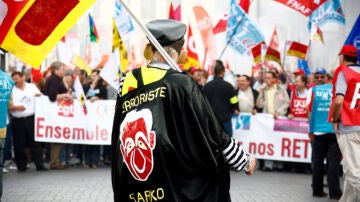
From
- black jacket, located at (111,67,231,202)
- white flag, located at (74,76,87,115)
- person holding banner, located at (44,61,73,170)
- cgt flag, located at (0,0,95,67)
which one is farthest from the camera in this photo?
person holding banner, located at (44,61,73,170)

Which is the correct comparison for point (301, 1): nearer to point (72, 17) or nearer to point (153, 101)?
point (72, 17)

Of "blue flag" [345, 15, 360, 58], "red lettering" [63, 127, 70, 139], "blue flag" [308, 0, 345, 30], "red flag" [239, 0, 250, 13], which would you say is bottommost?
"red lettering" [63, 127, 70, 139]

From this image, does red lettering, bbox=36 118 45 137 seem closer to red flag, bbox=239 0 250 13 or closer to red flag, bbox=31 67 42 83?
red flag, bbox=31 67 42 83

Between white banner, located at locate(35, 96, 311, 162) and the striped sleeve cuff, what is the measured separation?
9.80 m

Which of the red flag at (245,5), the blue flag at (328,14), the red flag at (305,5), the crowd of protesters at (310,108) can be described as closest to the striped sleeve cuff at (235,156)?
the crowd of protesters at (310,108)

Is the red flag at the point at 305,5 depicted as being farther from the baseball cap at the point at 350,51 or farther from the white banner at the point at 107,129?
the baseball cap at the point at 350,51

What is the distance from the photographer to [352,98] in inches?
293

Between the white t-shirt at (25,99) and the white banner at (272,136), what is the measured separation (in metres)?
3.89

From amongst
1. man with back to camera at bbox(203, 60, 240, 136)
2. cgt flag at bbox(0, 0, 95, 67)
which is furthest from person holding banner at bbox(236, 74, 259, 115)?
cgt flag at bbox(0, 0, 95, 67)

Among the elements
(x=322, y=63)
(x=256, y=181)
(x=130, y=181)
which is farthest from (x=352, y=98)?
(x=322, y=63)

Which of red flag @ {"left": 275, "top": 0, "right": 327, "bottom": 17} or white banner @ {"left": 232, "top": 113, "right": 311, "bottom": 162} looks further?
red flag @ {"left": 275, "top": 0, "right": 327, "bottom": 17}

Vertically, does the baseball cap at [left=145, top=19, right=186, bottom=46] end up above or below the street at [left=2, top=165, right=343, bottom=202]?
above

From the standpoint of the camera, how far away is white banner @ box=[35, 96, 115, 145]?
1388cm

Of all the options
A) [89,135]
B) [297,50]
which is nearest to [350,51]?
[89,135]
